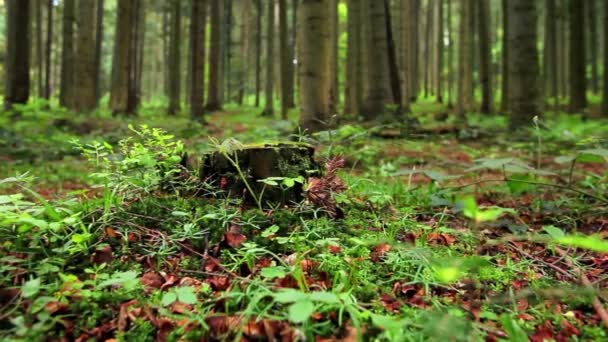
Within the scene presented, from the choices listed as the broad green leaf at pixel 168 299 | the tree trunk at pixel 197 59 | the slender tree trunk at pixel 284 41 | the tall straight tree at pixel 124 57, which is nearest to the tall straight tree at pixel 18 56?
the tall straight tree at pixel 124 57

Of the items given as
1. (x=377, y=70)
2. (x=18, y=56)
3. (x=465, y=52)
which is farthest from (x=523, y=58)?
(x=18, y=56)

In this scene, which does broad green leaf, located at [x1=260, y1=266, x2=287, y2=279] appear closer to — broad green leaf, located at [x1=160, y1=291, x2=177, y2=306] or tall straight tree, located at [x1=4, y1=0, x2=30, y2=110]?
broad green leaf, located at [x1=160, y1=291, x2=177, y2=306]

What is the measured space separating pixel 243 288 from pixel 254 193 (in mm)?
936

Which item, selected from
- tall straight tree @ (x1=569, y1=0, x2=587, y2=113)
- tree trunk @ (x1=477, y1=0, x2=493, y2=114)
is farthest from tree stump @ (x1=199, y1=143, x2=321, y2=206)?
tree trunk @ (x1=477, y1=0, x2=493, y2=114)

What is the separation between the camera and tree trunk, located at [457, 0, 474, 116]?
43.6ft

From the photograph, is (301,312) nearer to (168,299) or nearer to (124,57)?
(168,299)

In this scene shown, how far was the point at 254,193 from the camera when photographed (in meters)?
2.52

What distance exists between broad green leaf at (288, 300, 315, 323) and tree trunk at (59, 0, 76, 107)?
43.4ft

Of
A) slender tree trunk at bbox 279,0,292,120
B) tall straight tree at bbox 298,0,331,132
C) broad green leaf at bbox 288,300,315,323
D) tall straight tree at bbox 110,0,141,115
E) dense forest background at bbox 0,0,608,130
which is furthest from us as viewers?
tall straight tree at bbox 110,0,141,115

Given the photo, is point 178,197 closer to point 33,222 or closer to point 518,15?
point 33,222

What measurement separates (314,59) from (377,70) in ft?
10.9

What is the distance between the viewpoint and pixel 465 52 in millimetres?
13617

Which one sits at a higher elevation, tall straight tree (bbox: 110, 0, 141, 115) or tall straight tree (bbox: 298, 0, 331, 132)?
tall straight tree (bbox: 110, 0, 141, 115)

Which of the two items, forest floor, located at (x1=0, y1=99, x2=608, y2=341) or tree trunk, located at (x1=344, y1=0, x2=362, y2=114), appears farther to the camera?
tree trunk, located at (x1=344, y1=0, x2=362, y2=114)
